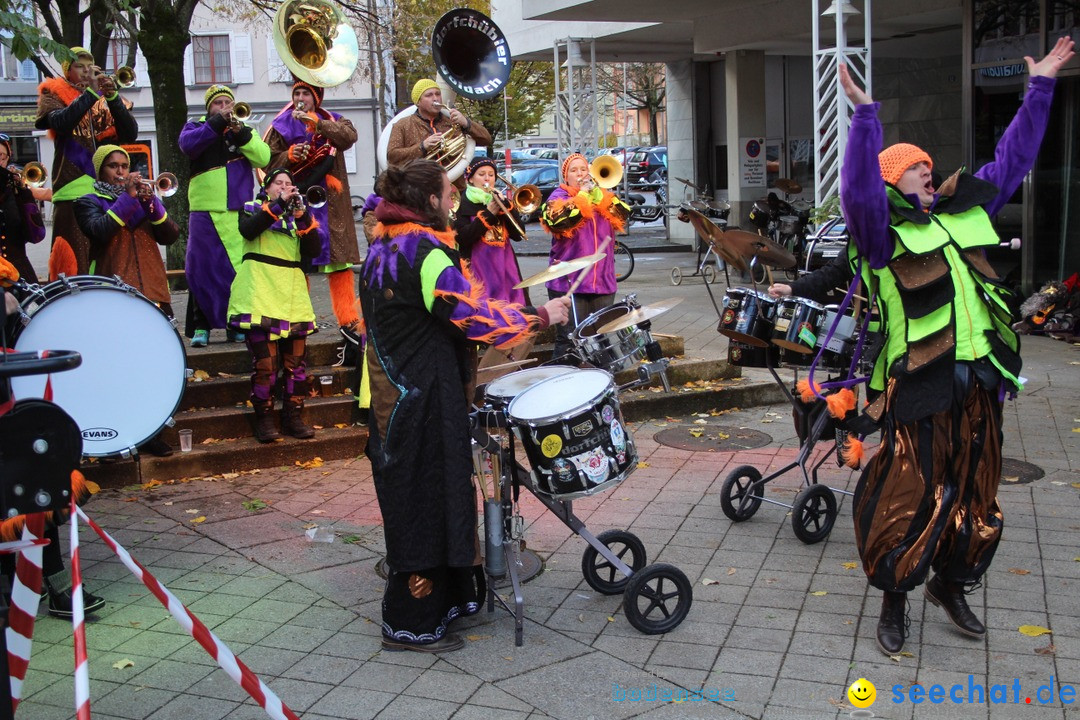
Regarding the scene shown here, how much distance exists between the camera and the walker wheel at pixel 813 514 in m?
5.31

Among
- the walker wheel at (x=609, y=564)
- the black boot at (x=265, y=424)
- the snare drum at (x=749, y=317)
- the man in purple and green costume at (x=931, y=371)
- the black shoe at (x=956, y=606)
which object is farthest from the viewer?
the black boot at (x=265, y=424)

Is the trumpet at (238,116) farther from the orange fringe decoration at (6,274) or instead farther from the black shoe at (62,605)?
the black shoe at (62,605)

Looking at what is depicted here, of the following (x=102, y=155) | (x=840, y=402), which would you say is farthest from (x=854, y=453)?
(x=102, y=155)

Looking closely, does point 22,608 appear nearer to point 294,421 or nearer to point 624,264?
point 294,421

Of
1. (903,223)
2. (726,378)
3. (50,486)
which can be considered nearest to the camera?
(50,486)

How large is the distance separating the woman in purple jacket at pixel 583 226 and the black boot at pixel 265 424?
225 cm

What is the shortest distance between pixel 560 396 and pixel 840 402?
4.13 ft

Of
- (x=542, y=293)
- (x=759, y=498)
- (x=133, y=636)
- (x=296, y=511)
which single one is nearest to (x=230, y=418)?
(x=296, y=511)

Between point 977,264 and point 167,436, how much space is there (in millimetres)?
4936

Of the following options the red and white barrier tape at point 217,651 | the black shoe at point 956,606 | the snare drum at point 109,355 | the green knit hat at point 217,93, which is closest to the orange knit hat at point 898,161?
the black shoe at point 956,606

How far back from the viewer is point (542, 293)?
1263cm

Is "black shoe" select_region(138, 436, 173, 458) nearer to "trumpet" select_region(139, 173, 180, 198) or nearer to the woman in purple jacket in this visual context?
"trumpet" select_region(139, 173, 180, 198)

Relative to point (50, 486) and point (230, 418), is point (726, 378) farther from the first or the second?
point (50, 486)

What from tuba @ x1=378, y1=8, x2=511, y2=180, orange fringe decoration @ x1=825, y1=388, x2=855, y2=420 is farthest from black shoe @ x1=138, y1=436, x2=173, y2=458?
orange fringe decoration @ x1=825, y1=388, x2=855, y2=420
